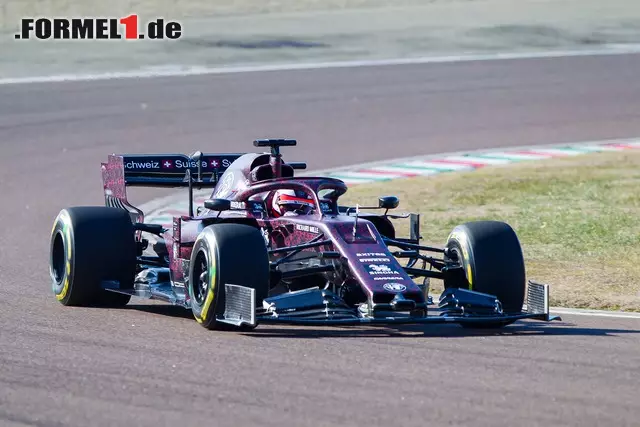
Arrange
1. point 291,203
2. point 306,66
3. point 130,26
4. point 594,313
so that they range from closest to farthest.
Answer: point 291,203 < point 594,313 < point 306,66 < point 130,26

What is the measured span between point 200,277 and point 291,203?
1.12 m

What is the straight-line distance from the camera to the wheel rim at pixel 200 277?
9.82 metres

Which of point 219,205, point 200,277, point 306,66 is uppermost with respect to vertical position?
point 306,66

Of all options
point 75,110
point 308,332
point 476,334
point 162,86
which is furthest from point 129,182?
point 162,86

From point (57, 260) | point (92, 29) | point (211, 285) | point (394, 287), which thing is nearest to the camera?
point (394, 287)

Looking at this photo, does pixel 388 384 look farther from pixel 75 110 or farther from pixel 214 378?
pixel 75 110

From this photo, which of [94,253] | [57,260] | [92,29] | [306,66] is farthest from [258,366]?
[92,29]

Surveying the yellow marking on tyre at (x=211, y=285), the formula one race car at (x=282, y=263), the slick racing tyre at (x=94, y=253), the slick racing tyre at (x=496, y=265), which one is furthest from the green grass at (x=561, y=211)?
the slick racing tyre at (x=94, y=253)

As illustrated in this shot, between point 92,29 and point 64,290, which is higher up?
point 92,29

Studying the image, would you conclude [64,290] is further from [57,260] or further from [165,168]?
[165,168]

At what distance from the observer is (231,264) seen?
30.7ft

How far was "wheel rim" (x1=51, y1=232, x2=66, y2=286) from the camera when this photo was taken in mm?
11453

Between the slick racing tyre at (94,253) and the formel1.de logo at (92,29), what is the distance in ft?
71.1

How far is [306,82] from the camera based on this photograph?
27.6 metres
